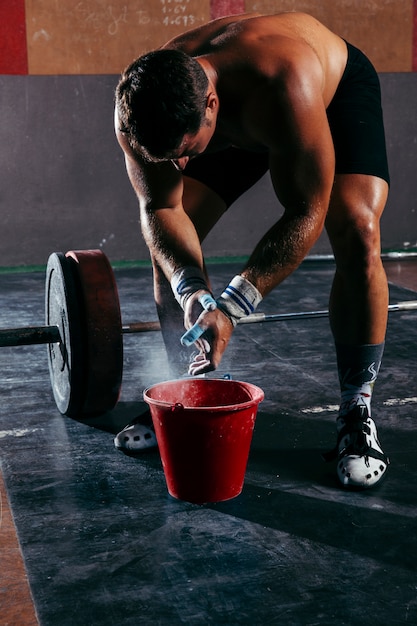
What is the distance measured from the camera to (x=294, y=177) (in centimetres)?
177

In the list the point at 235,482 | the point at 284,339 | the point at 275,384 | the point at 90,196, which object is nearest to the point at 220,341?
the point at 235,482

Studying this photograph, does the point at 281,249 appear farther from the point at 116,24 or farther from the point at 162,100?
the point at 116,24

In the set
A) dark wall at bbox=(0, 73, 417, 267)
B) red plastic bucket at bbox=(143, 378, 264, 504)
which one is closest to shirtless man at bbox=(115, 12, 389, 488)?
red plastic bucket at bbox=(143, 378, 264, 504)

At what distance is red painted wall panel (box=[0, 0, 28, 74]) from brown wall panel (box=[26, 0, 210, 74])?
4 cm

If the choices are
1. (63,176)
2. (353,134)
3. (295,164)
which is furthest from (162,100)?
(63,176)

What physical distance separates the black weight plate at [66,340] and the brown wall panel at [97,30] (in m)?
3.26

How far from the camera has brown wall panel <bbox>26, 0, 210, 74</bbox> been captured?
5438 mm

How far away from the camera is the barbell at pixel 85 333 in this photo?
93.7 inches

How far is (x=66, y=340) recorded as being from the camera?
2.47 meters

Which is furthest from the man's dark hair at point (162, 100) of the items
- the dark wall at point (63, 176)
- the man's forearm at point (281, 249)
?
the dark wall at point (63, 176)

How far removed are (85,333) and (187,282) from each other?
0.54 metres

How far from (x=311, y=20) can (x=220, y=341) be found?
91 cm

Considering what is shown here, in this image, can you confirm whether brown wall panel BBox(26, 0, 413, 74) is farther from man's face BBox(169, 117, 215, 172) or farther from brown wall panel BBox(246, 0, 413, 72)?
man's face BBox(169, 117, 215, 172)

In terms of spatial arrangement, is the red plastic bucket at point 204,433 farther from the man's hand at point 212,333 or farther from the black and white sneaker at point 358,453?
the black and white sneaker at point 358,453
